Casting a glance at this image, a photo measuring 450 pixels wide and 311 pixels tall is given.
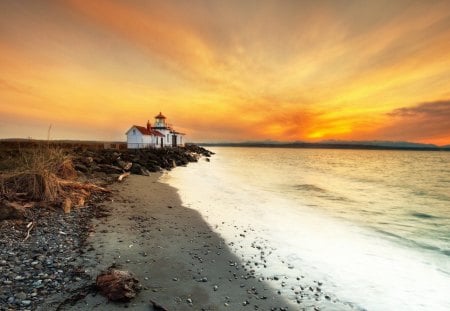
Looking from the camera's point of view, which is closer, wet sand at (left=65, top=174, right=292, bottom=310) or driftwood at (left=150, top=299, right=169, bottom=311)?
driftwood at (left=150, top=299, right=169, bottom=311)

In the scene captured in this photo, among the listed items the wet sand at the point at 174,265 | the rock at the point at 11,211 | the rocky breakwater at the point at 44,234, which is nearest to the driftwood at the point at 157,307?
the wet sand at the point at 174,265

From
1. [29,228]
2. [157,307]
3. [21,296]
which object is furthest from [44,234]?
[157,307]

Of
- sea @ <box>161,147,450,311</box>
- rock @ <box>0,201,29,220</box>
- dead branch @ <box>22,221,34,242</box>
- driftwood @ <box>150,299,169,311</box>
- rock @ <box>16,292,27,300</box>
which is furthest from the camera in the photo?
rock @ <box>0,201,29,220</box>

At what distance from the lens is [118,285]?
4.16 m

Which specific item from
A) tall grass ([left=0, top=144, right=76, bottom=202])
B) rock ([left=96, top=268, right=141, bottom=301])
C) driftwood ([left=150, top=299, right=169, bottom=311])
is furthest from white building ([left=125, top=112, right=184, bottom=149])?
driftwood ([left=150, top=299, right=169, bottom=311])

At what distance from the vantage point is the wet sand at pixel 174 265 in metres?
4.35

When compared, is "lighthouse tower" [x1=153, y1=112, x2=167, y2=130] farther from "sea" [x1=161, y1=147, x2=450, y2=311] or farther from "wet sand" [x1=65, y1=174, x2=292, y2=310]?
"wet sand" [x1=65, y1=174, x2=292, y2=310]

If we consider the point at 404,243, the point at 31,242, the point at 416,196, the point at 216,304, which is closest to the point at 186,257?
the point at 216,304

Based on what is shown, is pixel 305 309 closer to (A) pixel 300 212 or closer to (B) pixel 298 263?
(B) pixel 298 263

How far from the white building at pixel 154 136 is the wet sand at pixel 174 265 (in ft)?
131

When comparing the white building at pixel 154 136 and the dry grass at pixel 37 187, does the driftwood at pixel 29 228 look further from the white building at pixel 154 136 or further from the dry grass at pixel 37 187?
the white building at pixel 154 136

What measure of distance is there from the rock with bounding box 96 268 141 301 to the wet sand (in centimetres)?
9

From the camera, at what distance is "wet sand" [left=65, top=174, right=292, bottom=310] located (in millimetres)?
4352

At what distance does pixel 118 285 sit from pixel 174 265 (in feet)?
4.91
